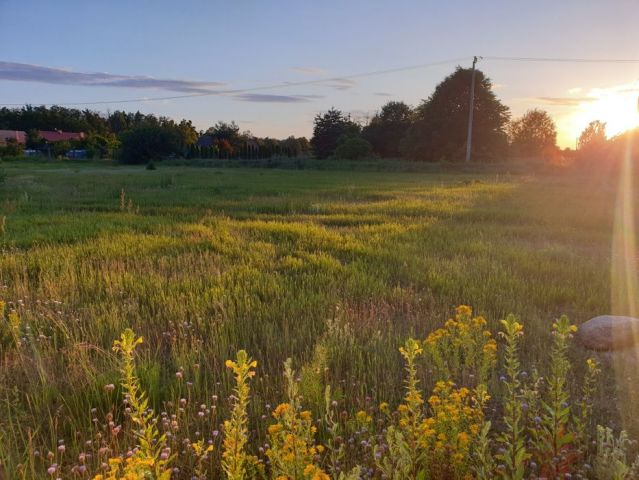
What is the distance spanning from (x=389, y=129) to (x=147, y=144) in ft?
104

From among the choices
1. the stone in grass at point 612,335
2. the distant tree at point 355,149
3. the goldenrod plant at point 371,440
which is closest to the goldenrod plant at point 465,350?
the goldenrod plant at point 371,440

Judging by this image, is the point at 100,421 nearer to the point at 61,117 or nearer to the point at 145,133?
the point at 145,133

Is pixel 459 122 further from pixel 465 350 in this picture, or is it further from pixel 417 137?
pixel 465 350

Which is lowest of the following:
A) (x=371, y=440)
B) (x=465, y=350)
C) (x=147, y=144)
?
(x=371, y=440)

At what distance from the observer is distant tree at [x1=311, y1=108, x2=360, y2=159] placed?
7325 centimetres

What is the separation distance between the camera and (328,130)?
243 ft

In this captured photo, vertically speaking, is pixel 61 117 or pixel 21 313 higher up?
pixel 61 117

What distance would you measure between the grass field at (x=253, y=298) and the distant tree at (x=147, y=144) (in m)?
50.2

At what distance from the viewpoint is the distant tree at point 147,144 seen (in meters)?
58.5

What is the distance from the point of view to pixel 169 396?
324 centimetres

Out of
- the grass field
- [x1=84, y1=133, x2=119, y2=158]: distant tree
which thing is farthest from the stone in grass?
[x1=84, y1=133, x2=119, y2=158]: distant tree

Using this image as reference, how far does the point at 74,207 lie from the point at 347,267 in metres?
9.72

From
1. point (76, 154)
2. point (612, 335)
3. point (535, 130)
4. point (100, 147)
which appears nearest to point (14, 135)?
point (76, 154)

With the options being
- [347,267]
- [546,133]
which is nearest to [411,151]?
[546,133]
